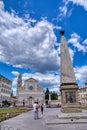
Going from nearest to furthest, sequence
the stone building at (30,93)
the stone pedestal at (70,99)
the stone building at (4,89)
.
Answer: the stone pedestal at (70,99) < the stone building at (4,89) < the stone building at (30,93)

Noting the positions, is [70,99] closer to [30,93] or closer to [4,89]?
[4,89]

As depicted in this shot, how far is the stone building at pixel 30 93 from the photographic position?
75.6 metres

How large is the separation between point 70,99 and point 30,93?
2416 inches

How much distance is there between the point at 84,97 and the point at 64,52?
76.6 m

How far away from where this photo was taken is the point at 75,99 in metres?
16.4

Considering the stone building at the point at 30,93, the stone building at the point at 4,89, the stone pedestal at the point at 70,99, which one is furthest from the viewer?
the stone building at the point at 30,93

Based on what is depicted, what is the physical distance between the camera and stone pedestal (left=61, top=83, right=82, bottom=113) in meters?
16.3

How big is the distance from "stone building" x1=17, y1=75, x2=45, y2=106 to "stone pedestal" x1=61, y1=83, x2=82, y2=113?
59617 millimetres

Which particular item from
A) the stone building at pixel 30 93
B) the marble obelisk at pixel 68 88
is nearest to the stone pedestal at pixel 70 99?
the marble obelisk at pixel 68 88

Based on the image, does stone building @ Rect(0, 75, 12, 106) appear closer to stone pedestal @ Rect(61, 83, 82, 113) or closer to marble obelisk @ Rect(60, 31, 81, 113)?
marble obelisk @ Rect(60, 31, 81, 113)

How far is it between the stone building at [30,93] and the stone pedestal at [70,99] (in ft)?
196

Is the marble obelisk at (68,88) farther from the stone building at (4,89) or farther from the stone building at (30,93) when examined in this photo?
the stone building at (30,93)

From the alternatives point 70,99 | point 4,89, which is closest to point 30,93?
point 4,89

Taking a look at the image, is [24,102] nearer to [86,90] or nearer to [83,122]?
[86,90]
